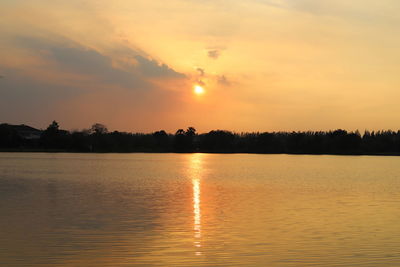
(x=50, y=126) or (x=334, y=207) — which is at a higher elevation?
(x=50, y=126)

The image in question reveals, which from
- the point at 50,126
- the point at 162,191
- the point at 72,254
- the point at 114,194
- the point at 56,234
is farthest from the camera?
the point at 50,126

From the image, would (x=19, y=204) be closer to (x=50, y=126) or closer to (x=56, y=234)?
(x=56, y=234)

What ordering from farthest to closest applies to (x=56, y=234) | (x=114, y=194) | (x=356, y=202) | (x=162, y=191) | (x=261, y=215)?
1. (x=162, y=191)
2. (x=114, y=194)
3. (x=356, y=202)
4. (x=261, y=215)
5. (x=56, y=234)

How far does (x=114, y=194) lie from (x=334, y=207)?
1427 cm

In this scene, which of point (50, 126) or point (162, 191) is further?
point (50, 126)

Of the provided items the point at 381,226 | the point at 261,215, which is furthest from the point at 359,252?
the point at 261,215

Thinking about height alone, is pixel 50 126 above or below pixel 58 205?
above

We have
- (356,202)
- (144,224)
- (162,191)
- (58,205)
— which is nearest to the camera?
(144,224)

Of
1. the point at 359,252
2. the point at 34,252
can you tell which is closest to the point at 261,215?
the point at 359,252

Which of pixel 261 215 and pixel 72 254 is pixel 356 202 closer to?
pixel 261 215

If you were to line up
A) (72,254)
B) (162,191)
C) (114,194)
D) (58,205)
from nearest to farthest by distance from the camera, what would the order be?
(72,254) → (58,205) → (114,194) → (162,191)

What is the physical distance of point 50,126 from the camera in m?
184

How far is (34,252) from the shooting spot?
14.3 metres

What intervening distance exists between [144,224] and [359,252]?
8.65 metres
